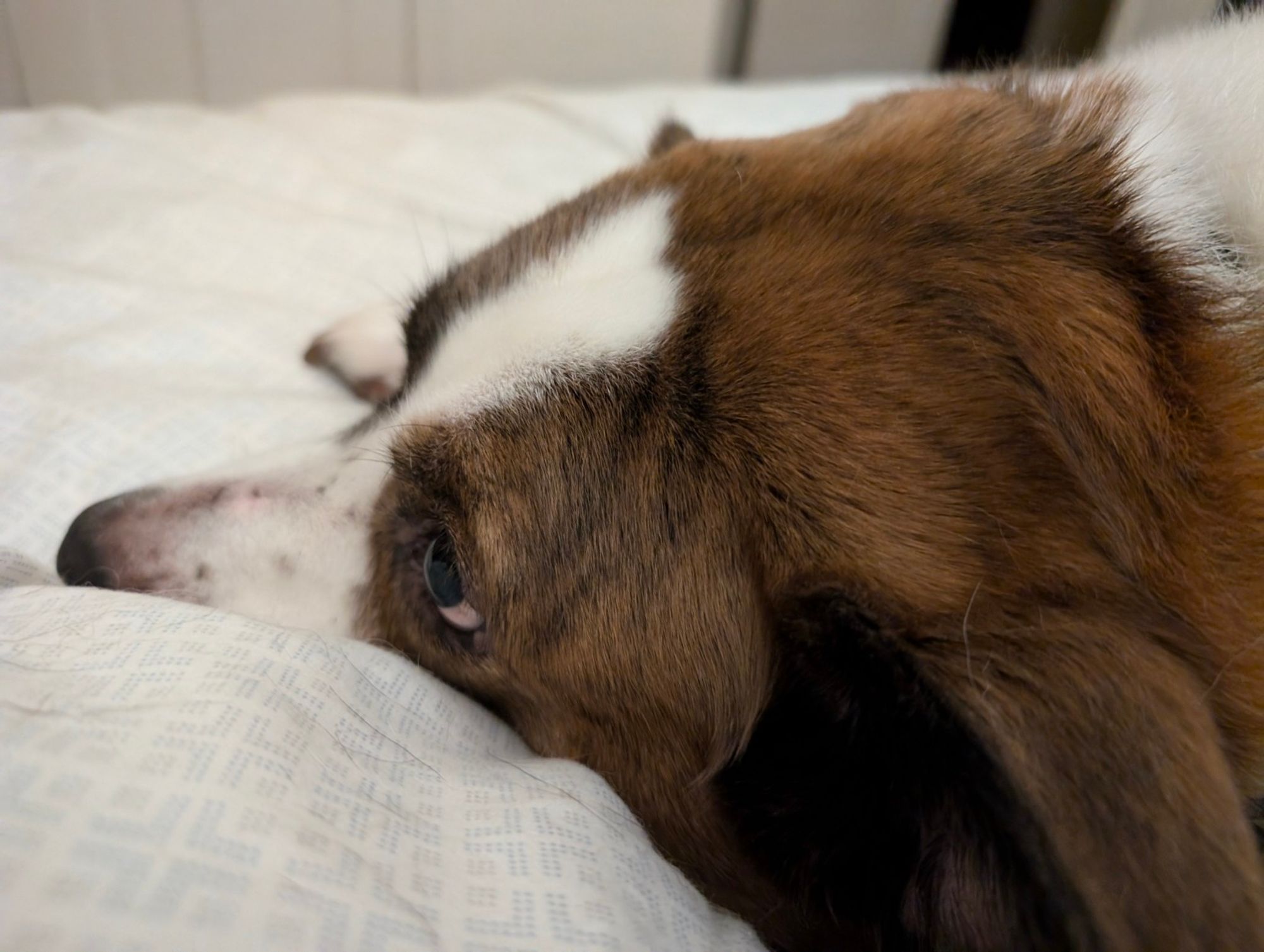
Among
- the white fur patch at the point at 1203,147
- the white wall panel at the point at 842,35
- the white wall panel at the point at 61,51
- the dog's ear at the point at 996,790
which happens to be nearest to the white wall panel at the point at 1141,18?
the white wall panel at the point at 842,35

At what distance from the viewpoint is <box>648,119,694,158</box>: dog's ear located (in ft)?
4.39

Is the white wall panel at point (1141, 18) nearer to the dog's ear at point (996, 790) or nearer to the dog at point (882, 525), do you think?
the dog at point (882, 525)

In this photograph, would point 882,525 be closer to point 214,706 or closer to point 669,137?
point 214,706

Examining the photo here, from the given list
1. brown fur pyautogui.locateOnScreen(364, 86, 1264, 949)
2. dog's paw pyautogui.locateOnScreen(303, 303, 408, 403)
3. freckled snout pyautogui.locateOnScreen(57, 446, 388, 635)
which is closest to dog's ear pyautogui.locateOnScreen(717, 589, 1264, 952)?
brown fur pyautogui.locateOnScreen(364, 86, 1264, 949)

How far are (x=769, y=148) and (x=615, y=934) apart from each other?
83cm

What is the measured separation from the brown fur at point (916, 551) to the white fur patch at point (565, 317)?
30 mm

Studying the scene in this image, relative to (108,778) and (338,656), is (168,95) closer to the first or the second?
(338,656)

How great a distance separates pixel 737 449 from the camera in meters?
0.79

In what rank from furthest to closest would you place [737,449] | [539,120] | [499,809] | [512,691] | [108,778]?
[539,120]
[512,691]
[737,449]
[499,809]
[108,778]

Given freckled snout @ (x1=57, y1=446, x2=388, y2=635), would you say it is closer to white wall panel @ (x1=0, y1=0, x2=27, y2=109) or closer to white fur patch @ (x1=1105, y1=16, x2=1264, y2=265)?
white fur patch @ (x1=1105, y1=16, x2=1264, y2=265)

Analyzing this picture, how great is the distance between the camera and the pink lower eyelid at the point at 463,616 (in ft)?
2.99

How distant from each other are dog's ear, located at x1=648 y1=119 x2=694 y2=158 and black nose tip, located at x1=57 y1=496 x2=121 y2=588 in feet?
2.85

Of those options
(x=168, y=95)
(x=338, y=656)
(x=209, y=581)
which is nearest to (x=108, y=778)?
Answer: (x=338, y=656)

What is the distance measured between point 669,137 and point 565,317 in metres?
0.59
